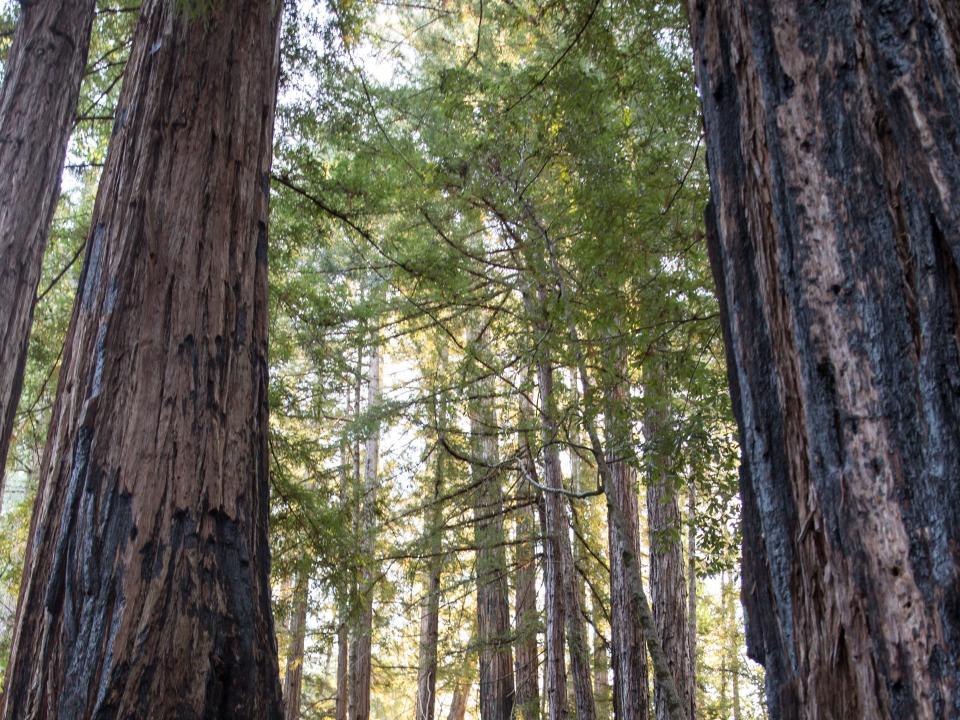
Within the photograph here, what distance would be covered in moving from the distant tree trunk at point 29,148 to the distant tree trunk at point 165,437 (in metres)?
2.91

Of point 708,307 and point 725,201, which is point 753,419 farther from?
point 708,307

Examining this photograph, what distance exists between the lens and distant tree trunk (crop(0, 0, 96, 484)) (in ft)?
17.2

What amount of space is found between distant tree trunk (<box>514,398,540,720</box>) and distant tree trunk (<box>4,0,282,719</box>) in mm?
6209

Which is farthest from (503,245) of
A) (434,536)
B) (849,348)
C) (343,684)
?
(343,684)

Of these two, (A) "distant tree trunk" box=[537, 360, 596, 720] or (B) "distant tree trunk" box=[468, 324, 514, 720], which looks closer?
(A) "distant tree trunk" box=[537, 360, 596, 720]

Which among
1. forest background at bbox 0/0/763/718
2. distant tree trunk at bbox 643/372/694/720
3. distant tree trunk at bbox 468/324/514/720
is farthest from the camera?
distant tree trunk at bbox 468/324/514/720

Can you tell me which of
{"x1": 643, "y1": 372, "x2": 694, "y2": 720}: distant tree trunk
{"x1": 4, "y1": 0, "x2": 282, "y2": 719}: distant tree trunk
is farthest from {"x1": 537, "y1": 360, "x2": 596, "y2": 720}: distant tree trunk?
{"x1": 4, "y1": 0, "x2": 282, "y2": 719}: distant tree trunk

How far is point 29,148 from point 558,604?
23.4ft

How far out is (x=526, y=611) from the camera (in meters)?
11.7

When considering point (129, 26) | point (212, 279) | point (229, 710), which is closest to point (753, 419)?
point (229, 710)

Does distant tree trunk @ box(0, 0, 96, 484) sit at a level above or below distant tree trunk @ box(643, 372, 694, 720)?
above

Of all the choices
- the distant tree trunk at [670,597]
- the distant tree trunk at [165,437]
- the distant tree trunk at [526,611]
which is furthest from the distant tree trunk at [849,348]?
the distant tree trunk at [526,611]

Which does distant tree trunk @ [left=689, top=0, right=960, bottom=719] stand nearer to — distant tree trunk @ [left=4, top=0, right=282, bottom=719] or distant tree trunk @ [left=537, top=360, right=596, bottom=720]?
distant tree trunk @ [left=4, top=0, right=282, bottom=719]

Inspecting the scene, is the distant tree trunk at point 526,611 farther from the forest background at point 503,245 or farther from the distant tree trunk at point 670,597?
the distant tree trunk at point 670,597
